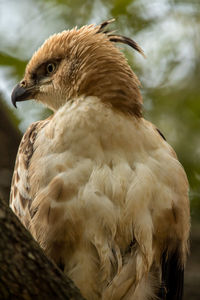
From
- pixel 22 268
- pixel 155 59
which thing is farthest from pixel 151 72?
Answer: pixel 22 268

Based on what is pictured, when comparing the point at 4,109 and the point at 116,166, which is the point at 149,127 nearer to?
the point at 116,166

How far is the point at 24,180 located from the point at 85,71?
0.98m

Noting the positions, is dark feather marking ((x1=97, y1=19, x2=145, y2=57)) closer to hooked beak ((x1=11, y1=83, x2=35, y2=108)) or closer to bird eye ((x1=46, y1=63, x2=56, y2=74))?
bird eye ((x1=46, y1=63, x2=56, y2=74))

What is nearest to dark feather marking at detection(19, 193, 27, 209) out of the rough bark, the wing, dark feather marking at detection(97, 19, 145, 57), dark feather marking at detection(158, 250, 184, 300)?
the wing

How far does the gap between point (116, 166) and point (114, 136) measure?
0.25 metres

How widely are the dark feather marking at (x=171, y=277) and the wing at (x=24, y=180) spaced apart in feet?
3.57

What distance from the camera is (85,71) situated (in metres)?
4.44

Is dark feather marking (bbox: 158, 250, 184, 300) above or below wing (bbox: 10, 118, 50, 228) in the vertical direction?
below

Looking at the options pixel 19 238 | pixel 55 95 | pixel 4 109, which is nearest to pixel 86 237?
pixel 19 238

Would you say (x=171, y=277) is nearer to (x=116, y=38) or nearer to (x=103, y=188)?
(x=103, y=188)

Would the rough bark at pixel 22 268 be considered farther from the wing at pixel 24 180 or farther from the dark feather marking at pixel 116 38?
the dark feather marking at pixel 116 38

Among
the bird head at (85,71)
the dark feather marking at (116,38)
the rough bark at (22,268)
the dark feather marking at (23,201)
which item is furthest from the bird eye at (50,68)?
the rough bark at (22,268)

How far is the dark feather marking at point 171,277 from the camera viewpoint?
14.0 feet

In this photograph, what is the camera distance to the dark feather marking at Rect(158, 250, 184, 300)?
4.28m
